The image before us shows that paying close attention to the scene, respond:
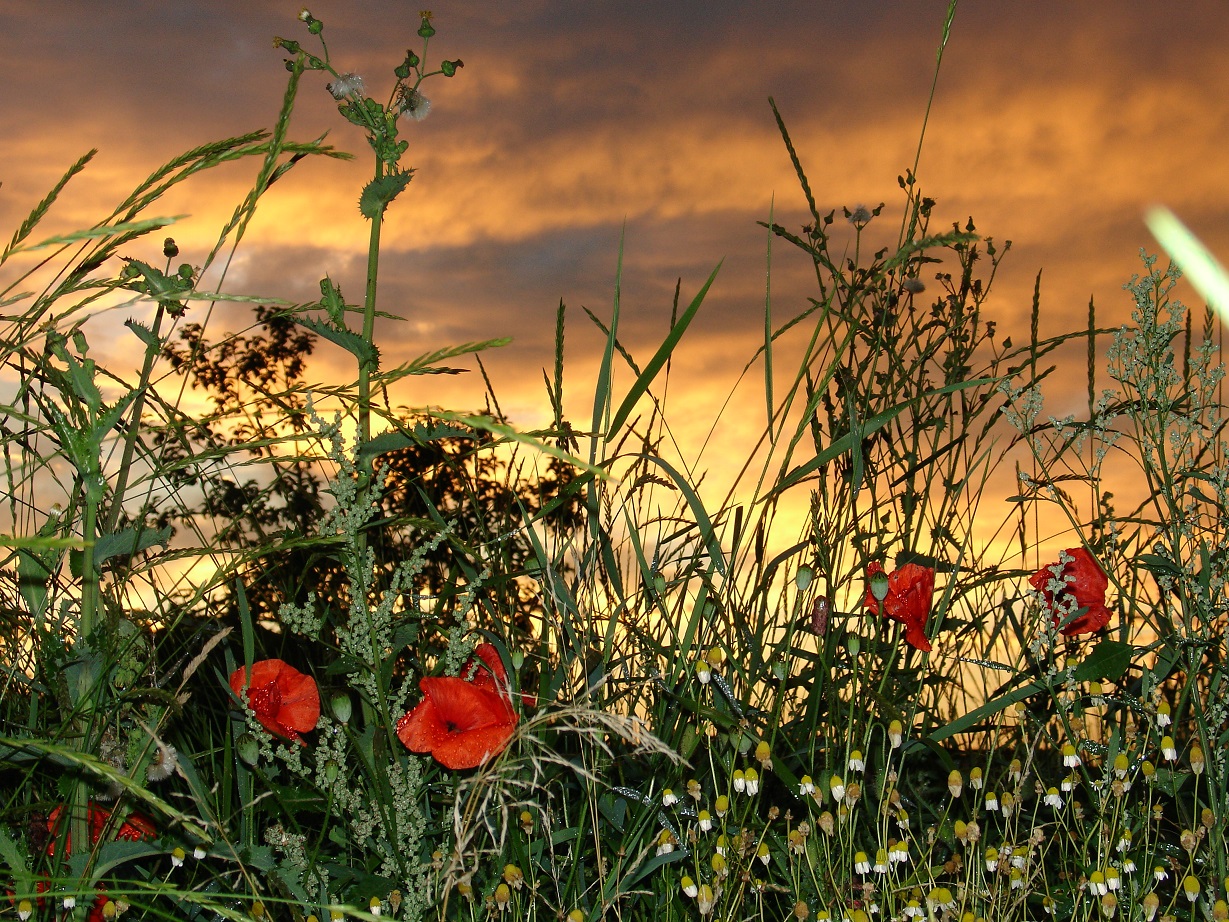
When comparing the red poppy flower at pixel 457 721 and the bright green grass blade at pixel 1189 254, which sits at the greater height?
the bright green grass blade at pixel 1189 254

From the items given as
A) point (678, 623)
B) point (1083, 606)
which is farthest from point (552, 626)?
point (1083, 606)

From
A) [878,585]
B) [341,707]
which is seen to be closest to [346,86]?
[341,707]

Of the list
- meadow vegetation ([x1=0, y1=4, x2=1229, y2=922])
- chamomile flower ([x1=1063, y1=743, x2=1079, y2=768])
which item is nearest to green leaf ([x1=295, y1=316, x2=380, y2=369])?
meadow vegetation ([x1=0, y1=4, x2=1229, y2=922])

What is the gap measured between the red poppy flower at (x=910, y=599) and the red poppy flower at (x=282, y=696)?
1.06 metres

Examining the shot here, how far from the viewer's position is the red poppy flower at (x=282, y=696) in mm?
1949

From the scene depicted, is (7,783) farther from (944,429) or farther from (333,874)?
(944,429)

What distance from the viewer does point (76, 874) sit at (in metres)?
1.60

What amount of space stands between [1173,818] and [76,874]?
88.8 inches

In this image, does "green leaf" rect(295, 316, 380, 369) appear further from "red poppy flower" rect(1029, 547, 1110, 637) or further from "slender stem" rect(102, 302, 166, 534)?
"red poppy flower" rect(1029, 547, 1110, 637)

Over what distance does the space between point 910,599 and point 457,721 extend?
92 centimetres

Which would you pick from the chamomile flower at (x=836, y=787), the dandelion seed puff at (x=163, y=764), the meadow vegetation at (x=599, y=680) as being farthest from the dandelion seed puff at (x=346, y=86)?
the chamomile flower at (x=836, y=787)

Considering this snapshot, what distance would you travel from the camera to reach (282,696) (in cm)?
198

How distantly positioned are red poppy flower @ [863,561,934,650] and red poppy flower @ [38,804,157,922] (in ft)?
4.51

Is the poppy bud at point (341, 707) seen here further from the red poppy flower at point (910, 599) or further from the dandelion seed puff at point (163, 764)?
the red poppy flower at point (910, 599)
